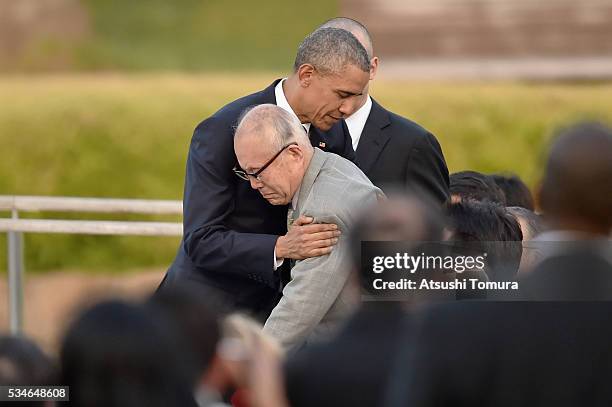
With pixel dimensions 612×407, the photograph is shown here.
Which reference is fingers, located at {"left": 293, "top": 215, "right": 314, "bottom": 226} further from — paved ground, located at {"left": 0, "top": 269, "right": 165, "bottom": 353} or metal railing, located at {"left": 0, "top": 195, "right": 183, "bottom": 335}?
paved ground, located at {"left": 0, "top": 269, "right": 165, "bottom": 353}

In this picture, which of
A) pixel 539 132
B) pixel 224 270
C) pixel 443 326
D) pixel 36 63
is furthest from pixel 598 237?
pixel 36 63

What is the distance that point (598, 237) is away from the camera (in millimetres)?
2178

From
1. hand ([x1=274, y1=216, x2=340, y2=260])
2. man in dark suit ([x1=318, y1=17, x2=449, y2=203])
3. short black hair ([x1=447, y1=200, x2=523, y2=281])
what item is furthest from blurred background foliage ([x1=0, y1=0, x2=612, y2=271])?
short black hair ([x1=447, y1=200, x2=523, y2=281])

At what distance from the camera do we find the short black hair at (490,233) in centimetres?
318

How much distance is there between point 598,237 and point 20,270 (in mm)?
4562

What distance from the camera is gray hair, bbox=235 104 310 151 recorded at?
11.5 ft

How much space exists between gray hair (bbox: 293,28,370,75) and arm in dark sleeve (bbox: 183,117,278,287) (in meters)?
0.34

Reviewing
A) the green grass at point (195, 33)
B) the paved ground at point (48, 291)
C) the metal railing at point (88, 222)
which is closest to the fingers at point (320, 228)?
the metal railing at point (88, 222)

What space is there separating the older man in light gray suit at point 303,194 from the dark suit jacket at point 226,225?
213 millimetres

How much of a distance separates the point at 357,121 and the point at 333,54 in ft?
1.90

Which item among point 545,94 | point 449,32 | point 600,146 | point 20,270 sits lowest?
point 20,270

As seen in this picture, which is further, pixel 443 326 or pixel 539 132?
pixel 539 132

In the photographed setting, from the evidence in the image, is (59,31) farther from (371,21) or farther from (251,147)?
(251,147)

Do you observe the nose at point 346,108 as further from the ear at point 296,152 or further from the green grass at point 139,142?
the green grass at point 139,142
